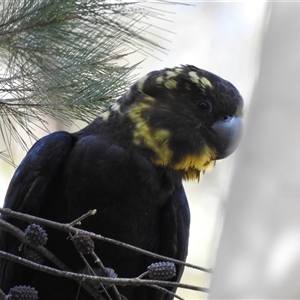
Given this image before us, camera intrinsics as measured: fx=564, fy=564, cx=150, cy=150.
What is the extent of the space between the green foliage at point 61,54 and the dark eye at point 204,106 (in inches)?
8.6

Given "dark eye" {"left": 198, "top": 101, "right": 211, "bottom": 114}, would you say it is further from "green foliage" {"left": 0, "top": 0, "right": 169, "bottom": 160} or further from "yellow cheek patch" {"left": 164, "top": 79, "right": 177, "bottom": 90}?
"green foliage" {"left": 0, "top": 0, "right": 169, "bottom": 160}

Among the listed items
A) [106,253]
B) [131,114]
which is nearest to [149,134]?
[131,114]

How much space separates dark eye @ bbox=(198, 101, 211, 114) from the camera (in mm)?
1426

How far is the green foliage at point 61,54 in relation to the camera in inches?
48.6

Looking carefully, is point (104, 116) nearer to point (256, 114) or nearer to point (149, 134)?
point (149, 134)

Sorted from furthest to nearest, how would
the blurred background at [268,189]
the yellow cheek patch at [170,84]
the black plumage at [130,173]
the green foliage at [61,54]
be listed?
the yellow cheek patch at [170,84] < the black plumage at [130,173] < the green foliage at [61,54] < the blurred background at [268,189]

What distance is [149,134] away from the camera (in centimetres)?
142

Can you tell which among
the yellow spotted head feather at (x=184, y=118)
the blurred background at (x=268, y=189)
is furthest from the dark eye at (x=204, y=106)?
the blurred background at (x=268, y=189)

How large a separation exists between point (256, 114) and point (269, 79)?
4 centimetres

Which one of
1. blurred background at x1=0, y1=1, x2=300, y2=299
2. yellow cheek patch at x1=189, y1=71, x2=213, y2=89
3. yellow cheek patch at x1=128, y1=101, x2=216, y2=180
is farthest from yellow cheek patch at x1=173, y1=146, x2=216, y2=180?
blurred background at x1=0, y1=1, x2=300, y2=299

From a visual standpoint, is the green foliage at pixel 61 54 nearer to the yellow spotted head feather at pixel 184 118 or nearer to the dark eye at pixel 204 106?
the yellow spotted head feather at pixel 184 118

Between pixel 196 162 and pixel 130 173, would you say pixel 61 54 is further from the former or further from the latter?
pixel 196 162

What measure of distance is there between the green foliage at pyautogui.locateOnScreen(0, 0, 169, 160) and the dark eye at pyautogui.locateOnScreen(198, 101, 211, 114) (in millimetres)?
219

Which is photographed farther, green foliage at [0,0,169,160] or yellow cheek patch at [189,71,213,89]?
yellow cheek patch at [189,71,213,89]
